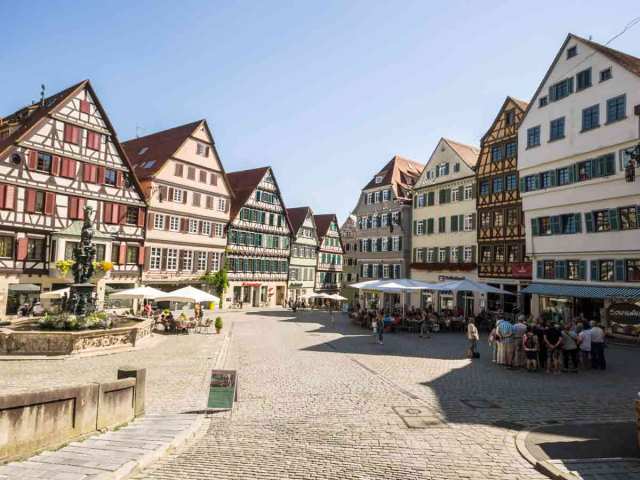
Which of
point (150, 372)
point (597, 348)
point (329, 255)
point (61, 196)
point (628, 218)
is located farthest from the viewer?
point (329, 255)

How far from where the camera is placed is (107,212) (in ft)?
113

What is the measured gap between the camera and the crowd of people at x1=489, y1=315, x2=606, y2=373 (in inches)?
610

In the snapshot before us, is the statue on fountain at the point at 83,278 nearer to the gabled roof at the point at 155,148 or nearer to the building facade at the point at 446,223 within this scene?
the gabled roof at the point at 155,148

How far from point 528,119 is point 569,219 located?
7584 mm

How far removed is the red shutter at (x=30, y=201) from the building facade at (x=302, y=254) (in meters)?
28.8

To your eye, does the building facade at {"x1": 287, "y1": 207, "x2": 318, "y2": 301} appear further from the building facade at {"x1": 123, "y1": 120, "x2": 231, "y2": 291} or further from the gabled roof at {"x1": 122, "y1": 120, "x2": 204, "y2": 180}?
the gabled roof at {"x1": 122, "y1": 120, "x2": 204, "y2": 180}

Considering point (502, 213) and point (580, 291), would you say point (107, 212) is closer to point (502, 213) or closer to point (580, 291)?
point (502, 213)

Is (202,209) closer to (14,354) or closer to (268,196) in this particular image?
(268,196)

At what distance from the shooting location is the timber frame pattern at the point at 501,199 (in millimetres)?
34438

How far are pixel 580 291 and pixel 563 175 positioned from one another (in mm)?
7168

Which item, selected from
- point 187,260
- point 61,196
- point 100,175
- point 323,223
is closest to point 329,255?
point 323,223

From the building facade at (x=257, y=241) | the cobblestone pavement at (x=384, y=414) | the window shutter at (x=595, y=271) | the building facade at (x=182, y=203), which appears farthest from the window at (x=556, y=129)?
the building facade at (x=257, y=241)

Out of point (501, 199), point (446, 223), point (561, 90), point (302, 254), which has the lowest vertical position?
point (302, 254)

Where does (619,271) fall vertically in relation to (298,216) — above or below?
below
